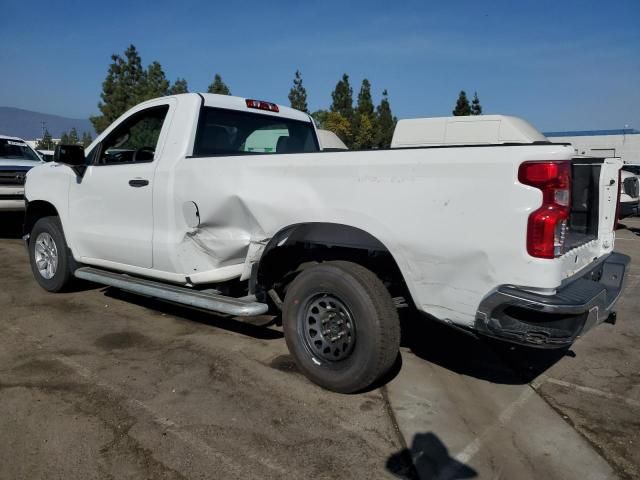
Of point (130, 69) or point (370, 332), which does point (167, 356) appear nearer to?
point (370, 332)

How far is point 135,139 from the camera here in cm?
498

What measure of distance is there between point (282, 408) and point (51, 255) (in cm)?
377

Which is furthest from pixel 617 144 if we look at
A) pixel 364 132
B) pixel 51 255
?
pixel 51 255

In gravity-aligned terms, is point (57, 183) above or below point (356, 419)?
above

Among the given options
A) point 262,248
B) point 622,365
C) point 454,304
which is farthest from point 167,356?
point 622,365

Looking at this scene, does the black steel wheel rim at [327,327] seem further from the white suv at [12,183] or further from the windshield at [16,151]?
the windshield at [16,151]

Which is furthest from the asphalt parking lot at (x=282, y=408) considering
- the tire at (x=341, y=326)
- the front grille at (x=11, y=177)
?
the front grille at (x=11, y=177)

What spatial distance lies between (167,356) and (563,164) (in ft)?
10.6

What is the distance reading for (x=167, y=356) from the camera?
424 centimetres

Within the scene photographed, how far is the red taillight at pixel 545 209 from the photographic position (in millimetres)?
2641


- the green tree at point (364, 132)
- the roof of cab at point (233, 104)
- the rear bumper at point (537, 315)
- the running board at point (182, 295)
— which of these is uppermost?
the green tree at point (364, 132)

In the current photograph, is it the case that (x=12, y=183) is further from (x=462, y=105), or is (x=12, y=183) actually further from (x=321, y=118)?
(x=321, y=118)

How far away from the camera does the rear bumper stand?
268cm

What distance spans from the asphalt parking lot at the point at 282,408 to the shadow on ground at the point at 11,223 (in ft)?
23.4
